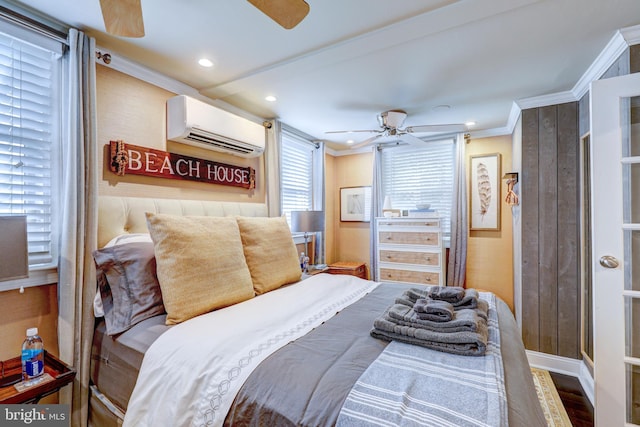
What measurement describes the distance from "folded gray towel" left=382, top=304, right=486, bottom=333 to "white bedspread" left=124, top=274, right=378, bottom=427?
1.17 ft

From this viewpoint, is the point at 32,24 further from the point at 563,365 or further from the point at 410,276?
the point at 563,365

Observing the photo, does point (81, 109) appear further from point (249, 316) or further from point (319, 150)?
point (319, 150)

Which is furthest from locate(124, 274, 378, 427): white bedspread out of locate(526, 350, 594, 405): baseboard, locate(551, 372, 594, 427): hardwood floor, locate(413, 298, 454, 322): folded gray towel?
locate(526, 350, 594, 405): baseboard

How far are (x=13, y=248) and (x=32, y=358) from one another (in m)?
0.54

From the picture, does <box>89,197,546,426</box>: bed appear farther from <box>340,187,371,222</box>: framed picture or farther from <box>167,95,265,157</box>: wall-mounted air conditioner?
<box>340,187,371,222</box>: framed picture

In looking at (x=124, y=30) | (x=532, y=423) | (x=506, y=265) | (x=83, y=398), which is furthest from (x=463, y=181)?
(x=83, y=398)

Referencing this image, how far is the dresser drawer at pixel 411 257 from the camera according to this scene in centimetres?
360

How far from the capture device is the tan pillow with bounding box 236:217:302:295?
79.0 inches

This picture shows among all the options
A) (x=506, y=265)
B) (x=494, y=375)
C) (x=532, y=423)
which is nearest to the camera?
(x=532, y=423)

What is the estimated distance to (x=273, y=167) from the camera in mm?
3268

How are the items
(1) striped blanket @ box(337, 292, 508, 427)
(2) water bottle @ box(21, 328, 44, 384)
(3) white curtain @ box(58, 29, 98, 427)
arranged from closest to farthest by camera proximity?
A: (1) striped blanket @ box(337, 292, 508, 427)
(2) water bottle @ box(21, 328, 44, 384)
(3) white curtain @ box(58, 29, 98, 427)

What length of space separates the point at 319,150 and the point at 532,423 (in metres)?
3.75

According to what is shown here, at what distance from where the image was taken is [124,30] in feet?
4.35

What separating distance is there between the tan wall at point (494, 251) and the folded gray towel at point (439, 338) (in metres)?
2.75
